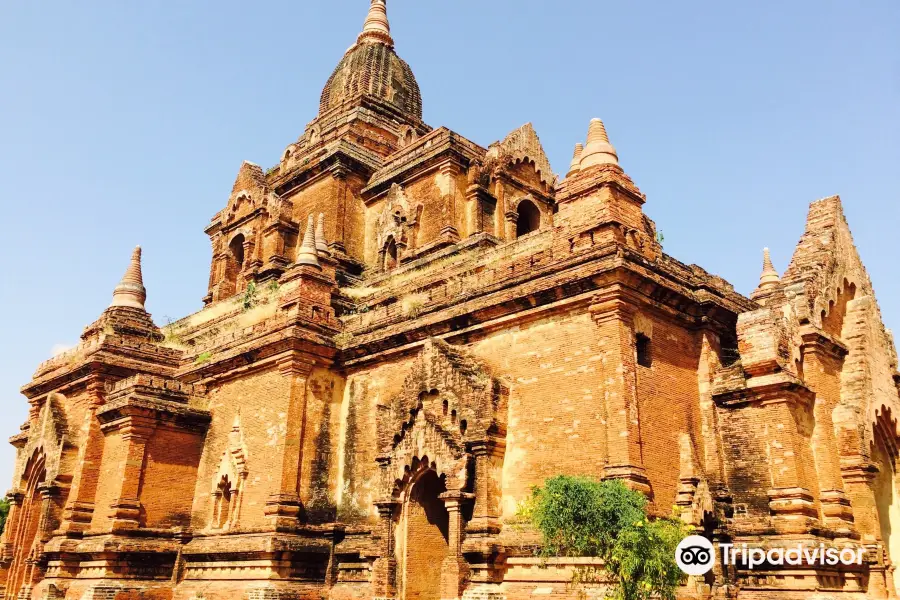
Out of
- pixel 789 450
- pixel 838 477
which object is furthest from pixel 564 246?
pixel 838 477

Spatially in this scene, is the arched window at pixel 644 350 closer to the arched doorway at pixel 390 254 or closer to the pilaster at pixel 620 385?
the pilaster at pixel 620 385

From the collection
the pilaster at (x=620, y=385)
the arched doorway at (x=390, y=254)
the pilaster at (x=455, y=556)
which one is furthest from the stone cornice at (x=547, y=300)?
the arched doorway at (x=390, y=254)

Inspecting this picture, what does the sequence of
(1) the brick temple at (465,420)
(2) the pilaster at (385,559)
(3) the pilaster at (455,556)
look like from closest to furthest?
(1) the brick temple at (465,420)
(3) the pilaster at (455,556)
(2) the pilaster at (385,559)

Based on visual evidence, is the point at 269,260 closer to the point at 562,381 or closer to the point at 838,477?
the point at 562,381

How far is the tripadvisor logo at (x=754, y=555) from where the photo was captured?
13.8 meters

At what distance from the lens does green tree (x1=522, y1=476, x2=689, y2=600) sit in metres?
12.6

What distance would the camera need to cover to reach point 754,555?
15227mm

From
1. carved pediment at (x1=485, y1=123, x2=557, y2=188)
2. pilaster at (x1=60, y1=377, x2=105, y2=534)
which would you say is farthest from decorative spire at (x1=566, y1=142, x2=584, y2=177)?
pilaster at (x1=60, y1=377, x2=105, y2=534)

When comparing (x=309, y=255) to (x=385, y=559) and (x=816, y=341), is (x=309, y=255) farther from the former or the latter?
(x=816, y=341)

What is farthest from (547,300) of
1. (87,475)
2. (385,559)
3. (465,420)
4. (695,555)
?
(87,475)

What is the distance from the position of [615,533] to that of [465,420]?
16.2ft

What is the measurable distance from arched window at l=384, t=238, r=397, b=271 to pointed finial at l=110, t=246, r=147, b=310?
26.7 ft

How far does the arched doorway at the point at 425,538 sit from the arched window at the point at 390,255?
11.8 metres

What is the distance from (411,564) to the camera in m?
17.6
